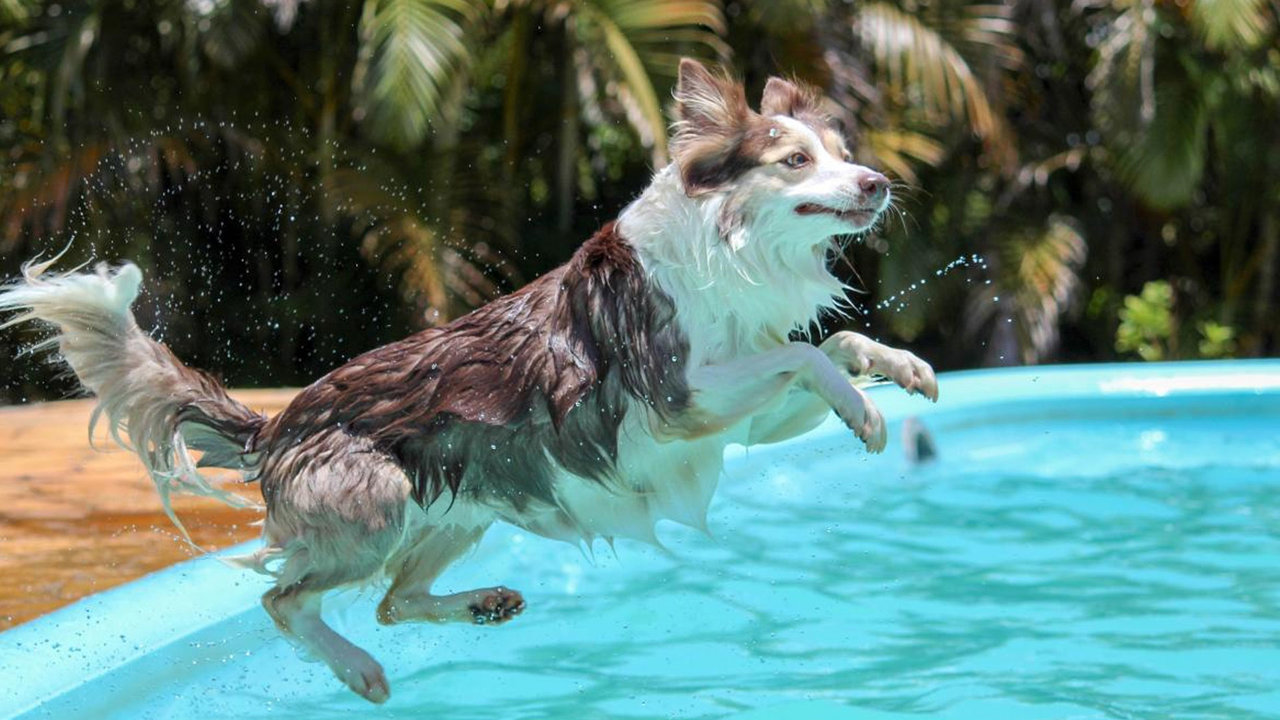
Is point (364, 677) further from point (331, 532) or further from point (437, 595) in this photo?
point (437, 595)

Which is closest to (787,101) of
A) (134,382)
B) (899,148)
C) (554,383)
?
(554,383)

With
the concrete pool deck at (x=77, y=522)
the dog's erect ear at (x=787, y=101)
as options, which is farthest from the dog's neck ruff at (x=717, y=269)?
the concrete pool deck at (x=77, y=522)

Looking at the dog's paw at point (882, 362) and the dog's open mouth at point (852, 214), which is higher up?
the dog's open mouth at point (852, 214)

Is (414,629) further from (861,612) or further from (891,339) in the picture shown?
(891,339)

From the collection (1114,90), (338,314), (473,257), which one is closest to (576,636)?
(473,257)

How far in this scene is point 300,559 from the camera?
4.50 meters

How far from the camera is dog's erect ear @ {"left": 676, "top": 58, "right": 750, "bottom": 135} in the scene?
468cm

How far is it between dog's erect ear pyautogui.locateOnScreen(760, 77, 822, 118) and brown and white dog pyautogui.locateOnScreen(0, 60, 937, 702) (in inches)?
4.9

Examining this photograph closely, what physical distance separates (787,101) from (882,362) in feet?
2.87

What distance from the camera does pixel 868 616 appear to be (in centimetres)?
545

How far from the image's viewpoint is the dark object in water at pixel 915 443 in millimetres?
7883

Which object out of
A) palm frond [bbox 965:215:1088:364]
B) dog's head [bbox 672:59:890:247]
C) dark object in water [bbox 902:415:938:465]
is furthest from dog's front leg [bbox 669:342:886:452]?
palm frond [bbox 965:215:1088:364]

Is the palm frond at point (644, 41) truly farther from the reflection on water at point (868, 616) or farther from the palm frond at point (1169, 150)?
the reflection on water at point (868, 616)

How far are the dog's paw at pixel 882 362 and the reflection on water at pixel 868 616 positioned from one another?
89 centimetres
